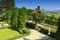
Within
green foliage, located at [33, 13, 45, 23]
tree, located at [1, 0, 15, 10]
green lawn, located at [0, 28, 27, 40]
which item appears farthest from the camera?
tree, located at [1, 0, 15, 10]

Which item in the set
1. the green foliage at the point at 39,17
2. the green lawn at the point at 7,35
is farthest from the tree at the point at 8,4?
the green lawn at the point at 7,35

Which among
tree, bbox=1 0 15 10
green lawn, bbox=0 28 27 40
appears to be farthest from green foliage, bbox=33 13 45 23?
tree, bbox=1 0 15 10

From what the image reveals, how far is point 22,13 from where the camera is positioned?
32125 millimetres

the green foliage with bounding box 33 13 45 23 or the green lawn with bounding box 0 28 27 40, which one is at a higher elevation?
the green foliage with bounding box 33 13 45 23

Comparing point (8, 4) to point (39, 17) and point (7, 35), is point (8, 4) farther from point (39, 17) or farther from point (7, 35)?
point (7, 35)

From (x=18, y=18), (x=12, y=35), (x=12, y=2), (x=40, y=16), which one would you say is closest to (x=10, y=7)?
(x=12, y=2)

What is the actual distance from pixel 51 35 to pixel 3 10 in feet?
105

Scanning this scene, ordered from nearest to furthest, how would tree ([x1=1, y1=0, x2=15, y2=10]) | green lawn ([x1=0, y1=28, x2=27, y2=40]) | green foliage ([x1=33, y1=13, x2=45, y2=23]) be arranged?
green lawn ([x1=0, y1=28, x2=27, y2=40]) → green foliage ([x1=33, y1=13, x2=45, y2=23]) → tree ([x1=1, y1=0, x2=15, y2=10])

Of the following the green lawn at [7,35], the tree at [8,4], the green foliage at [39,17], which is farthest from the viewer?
the tree at [8,4]

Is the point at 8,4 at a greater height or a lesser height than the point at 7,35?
greater

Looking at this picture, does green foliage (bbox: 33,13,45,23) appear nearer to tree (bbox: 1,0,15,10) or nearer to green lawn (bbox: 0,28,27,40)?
green lawn (bbox: 0,28,27,40)

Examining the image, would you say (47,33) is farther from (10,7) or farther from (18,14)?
(10,7)

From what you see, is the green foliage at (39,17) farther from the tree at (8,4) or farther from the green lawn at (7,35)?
the tree at (8,4)

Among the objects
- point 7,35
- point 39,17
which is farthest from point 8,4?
point 7,35
